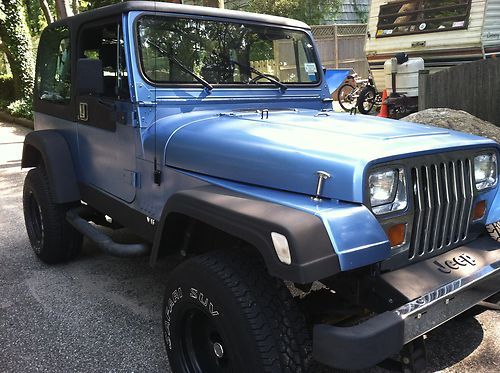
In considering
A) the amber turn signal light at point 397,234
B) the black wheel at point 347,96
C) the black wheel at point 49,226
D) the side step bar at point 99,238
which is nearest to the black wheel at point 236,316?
the amber turn signal light at point 397,234

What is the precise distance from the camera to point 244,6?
1775cm

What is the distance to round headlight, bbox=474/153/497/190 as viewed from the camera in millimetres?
2629

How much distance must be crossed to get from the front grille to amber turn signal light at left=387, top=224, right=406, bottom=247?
7 cm

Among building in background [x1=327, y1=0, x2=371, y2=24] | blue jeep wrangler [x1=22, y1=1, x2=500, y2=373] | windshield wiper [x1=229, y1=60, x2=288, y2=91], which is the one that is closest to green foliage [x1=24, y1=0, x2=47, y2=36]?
building in background [x1=327, y1=0, x2=371, y2=24]

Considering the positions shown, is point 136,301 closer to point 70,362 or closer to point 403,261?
point 70,362

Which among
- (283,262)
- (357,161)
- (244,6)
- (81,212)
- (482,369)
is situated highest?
(244,6)

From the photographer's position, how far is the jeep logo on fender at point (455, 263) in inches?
89.3

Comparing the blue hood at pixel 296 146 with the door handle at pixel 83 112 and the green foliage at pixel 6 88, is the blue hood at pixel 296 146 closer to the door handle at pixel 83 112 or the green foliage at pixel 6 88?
the door handle at pixel 83 112

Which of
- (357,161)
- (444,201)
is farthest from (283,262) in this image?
(444,201)

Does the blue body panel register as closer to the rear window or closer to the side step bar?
the side step bar

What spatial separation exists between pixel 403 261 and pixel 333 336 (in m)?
0.56

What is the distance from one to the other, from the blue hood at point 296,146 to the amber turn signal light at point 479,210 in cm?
31

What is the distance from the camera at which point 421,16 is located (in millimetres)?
9555

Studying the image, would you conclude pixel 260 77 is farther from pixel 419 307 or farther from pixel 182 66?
pixel 419 307
